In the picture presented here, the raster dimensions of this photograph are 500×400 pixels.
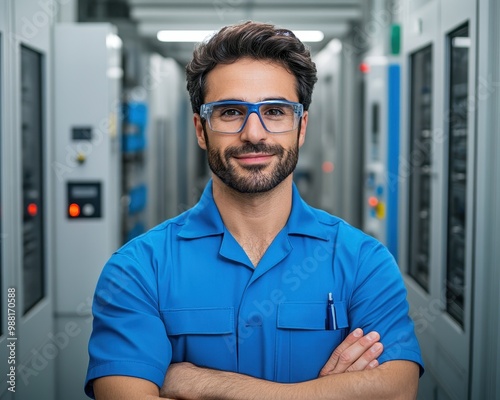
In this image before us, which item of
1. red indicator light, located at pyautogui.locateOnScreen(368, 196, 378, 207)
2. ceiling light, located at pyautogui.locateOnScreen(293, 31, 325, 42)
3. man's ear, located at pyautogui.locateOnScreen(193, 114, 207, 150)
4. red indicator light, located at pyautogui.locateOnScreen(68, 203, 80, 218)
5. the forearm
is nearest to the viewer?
the forearm

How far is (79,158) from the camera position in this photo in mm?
3852

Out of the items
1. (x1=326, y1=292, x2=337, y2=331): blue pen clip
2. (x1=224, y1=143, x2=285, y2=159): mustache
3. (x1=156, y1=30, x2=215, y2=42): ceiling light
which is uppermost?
(x1=156, y1=30, x2=215, y2=42): ceiling light

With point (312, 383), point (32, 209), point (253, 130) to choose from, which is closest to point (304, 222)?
point (253, 130)

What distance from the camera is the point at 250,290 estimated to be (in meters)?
1.78

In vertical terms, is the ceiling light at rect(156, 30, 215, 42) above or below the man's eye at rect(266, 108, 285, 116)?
above

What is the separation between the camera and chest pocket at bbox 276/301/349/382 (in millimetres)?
1771

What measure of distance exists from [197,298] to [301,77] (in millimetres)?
684

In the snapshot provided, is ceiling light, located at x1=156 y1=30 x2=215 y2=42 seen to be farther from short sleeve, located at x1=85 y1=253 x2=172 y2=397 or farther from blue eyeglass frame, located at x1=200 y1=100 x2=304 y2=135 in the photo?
short sleeve, located at x1=85 y1=253 x2=172 y2=397

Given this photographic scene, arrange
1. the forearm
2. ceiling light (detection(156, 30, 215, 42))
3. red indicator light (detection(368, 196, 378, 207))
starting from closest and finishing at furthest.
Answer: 1. the forearm
2. red indicator light (detection(368, 196, 378, 207))
3. ceiling light (detection(156, 30, 215, 42))

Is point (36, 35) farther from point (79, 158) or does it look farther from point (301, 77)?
point (301, 77)

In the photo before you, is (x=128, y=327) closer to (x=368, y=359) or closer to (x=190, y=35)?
(x=368, y=359)

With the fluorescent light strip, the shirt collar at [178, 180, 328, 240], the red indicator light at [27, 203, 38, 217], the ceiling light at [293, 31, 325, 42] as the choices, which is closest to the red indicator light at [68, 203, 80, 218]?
the red indicator light at [27, 203, 38, 217]

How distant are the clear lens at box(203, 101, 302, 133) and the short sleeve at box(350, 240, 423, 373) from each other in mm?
440

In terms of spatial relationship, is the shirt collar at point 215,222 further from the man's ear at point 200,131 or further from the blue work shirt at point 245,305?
the man's ear at point 200,131
